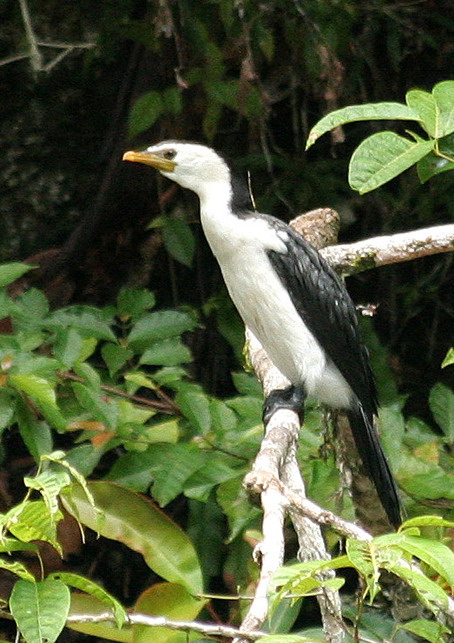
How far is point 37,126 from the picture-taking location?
421 cm

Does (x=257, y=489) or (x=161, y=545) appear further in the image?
(x=161, y=545)

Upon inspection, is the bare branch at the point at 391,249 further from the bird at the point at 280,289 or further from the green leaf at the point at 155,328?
the green leaf at the point at 155,328

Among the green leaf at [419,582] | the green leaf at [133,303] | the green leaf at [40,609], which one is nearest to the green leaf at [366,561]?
the green leaf at [419,582]

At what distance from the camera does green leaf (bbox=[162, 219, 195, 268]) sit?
3379 millimetres

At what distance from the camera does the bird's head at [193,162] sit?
2.50 m

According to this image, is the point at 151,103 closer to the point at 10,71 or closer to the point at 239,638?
the point at 10,71

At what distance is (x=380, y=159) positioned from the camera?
1605 millimetres

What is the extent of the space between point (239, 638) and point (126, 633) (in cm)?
136

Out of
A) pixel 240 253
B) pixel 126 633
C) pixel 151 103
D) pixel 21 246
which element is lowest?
pixel 126 633

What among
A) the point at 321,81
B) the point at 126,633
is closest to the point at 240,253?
the point at 126,633

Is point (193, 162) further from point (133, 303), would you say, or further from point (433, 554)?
point (433, 554)

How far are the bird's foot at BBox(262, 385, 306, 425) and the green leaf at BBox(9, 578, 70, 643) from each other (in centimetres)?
102

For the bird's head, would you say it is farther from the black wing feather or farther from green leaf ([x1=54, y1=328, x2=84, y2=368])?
green leaf ([x1=54, y1=328, x2=84, y2=368])

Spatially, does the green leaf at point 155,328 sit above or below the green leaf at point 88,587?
below
